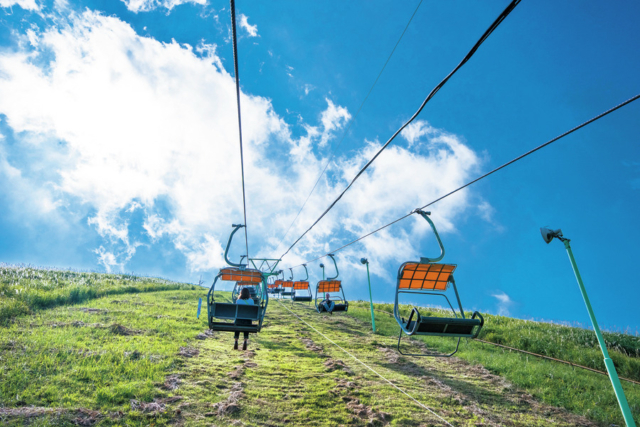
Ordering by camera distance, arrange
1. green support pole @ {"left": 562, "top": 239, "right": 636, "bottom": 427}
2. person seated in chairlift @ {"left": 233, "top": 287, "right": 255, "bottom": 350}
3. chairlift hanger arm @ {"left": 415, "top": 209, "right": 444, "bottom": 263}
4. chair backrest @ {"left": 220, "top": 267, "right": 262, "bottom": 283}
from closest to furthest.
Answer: green support pole @ {"left": 562, "top": 239, "right": 636, "bottom": 427}, chairlift hanger arm @ {"left": 415, "top": 209, "right": 444, "bottom": 263}, person seated in chairlift @ {"left": 233, "top": 287, "right": 255, "bottom": 350}, chair backrest @ {"left": 220, "top": 267, "right": 262, "bottom": 283}

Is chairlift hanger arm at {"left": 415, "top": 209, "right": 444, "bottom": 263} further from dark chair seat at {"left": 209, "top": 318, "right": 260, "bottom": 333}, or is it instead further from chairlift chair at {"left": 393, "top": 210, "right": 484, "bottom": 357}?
dark chair seat at {"left": 209, "top": 318, "right": 260, "bottom": 333}

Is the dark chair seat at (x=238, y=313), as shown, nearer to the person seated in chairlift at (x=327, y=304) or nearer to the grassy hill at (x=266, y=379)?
the grassy hill at (x=266, y=379)

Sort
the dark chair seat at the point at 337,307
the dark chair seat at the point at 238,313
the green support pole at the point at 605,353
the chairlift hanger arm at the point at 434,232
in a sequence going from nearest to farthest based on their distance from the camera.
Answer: the green support pole at the point at 605,353, the chairlift hanger arm at the point at 434,232, the dark chair seat at the point at 238,313, the dark chair seat at the point at 337,307

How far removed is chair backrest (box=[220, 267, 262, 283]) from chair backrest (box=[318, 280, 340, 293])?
912 centimetres

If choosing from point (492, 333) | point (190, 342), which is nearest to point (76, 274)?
point (190, 342)

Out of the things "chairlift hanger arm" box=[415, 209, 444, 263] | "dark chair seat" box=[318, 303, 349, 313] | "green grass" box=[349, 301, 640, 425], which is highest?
"chairlift hanger arm" box=[415, 209, 444, 263]

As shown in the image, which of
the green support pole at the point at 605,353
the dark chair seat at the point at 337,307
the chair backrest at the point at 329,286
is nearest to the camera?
the green support pole at the point at 605,353

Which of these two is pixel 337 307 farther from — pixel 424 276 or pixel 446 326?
pixel 446 326

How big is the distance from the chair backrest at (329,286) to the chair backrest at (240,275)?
912 centimetres

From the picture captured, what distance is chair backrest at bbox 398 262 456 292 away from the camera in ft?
28.4

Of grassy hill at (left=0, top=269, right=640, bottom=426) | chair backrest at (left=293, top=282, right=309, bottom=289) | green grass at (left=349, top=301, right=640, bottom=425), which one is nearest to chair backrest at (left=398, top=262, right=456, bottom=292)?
grassy hill at (left=0, top=269, right=640, bottom=426)

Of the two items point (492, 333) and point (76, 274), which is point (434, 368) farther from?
point (76, 274)

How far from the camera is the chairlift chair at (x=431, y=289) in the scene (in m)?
7.74

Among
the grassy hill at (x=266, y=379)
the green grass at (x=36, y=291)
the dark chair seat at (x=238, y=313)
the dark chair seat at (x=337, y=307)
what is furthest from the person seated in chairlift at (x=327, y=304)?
the green grass at (x=36, y=291)
